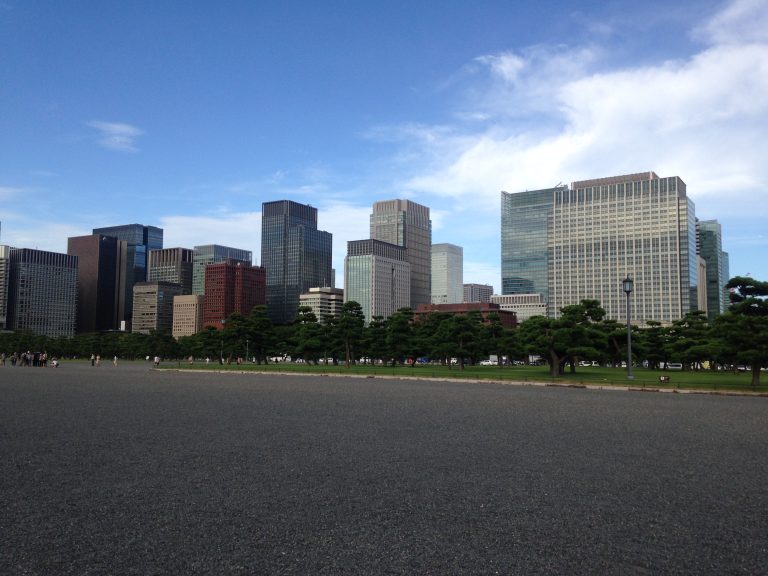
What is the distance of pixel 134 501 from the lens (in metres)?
9.74

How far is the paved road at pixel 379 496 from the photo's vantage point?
7414mm

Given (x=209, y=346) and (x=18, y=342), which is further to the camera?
(x=18, y=342)

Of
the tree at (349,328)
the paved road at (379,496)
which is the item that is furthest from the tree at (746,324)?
the tree at (349,328)

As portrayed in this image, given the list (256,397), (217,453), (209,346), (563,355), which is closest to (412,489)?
(217,453)

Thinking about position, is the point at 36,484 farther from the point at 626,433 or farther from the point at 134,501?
the point at 626,433

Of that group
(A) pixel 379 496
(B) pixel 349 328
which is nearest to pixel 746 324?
(A) pixel 379 496

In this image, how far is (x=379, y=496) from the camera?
1019cm

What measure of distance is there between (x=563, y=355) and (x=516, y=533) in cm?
5137

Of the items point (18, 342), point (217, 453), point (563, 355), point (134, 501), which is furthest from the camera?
point (18, 342)

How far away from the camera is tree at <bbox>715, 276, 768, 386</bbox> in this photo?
38188mm

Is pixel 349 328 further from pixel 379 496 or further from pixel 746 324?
pixel 379 496

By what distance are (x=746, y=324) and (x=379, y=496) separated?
36.0 meters

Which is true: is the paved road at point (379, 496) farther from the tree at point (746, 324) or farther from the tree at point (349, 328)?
the tree at point (349, 328)

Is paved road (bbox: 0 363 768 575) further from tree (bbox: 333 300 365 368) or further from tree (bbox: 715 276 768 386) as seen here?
tree (bbox: 333 300 365 368)
